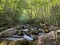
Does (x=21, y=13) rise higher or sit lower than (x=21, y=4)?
lower

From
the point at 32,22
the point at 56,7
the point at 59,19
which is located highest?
the point at 56,7

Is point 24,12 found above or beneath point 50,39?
beneath

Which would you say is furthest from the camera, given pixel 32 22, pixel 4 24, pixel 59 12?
pixel 32 22

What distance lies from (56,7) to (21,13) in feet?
31.5

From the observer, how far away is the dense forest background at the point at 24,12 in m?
19.4

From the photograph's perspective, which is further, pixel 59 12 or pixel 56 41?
pixel 59 12

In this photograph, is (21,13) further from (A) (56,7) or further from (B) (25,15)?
(A) (56,7)

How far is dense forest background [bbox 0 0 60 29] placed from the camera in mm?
19389

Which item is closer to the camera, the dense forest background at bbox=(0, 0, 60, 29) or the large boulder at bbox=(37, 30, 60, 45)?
the large boulder at bbox=(37, 30, 60, 45)

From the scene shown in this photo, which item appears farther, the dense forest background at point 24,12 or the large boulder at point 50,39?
the dense forest background at point 24,12

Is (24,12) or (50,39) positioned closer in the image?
(50,39)

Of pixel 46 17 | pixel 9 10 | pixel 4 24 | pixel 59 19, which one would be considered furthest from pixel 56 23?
pixel 9 10

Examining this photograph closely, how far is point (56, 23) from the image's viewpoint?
16.6 metres

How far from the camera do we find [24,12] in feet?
78.8
